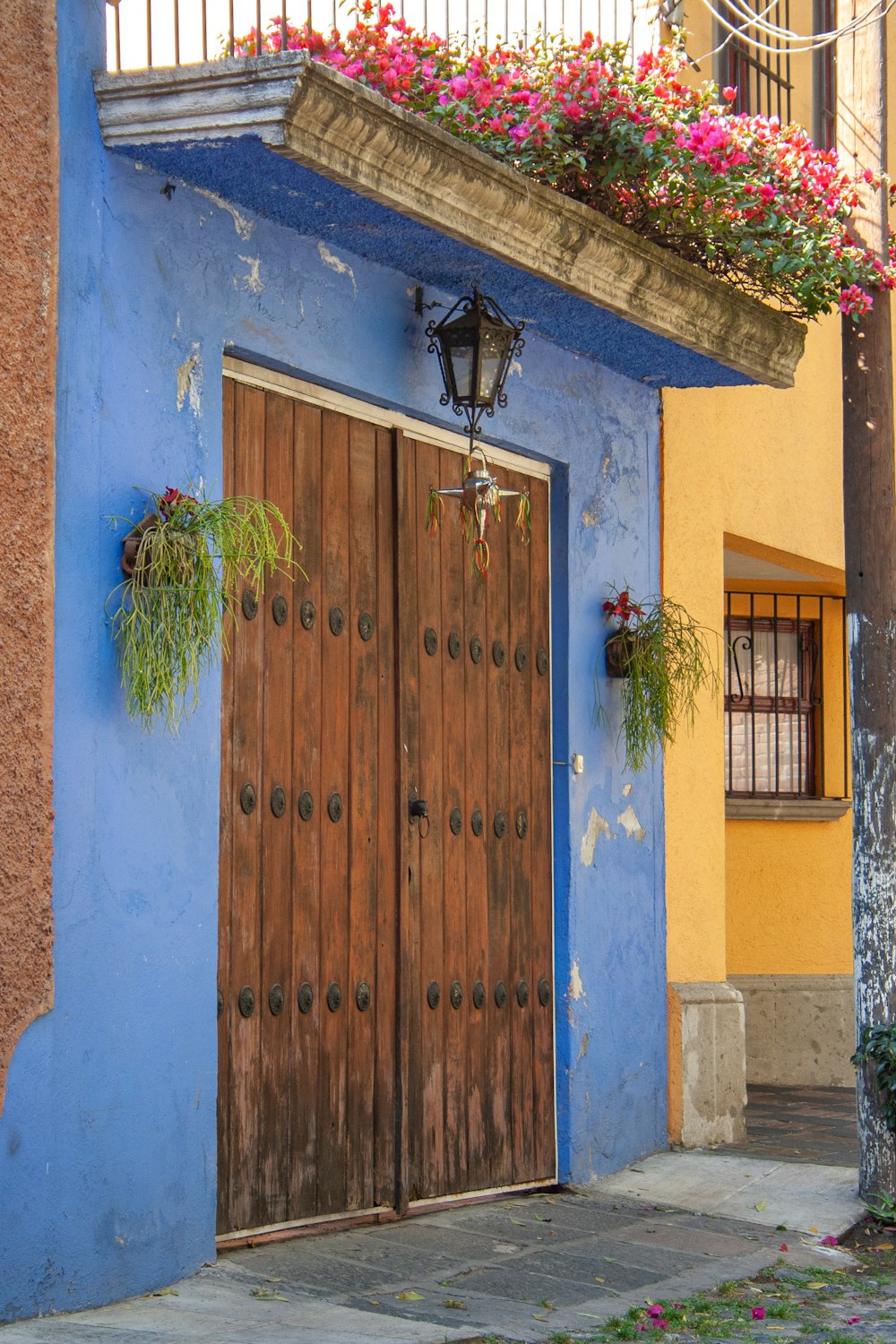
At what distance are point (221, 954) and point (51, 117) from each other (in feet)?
8.34

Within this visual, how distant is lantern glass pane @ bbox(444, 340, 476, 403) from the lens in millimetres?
6145

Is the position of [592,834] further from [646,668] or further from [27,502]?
[27,502]

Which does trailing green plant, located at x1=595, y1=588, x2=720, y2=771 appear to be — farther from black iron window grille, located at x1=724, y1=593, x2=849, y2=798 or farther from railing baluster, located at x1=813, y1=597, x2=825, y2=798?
railing baluster, located at x1=813, y1=597, x2=825, y2=798

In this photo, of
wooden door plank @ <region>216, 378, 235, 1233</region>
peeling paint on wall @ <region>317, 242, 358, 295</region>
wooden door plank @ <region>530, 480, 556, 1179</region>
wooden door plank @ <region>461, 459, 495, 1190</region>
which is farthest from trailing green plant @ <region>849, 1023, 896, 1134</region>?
peeling paint on wall @ <region>317, 242, 358, 295</region>

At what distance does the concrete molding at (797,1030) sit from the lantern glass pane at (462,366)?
5.35 meters

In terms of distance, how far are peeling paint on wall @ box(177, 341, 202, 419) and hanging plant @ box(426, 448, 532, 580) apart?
1.21 m

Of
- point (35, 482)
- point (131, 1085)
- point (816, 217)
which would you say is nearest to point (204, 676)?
point (35, 482)

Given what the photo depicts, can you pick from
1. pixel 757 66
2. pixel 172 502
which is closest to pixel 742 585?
pixel 757 66

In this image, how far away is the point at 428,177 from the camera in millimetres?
5312

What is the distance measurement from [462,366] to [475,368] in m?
0.07

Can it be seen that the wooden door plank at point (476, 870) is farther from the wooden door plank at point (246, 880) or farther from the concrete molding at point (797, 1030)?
the concrete molding at point (797, 1030)

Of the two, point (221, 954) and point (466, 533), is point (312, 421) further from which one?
point (221, 954)

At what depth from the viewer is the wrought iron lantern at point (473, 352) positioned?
612 centimetres

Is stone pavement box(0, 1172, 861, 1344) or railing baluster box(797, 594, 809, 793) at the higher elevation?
railing baluster box(797, 594, 809, 793)
